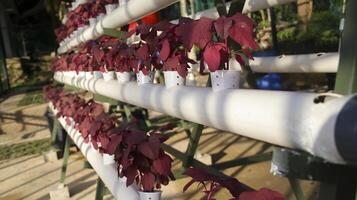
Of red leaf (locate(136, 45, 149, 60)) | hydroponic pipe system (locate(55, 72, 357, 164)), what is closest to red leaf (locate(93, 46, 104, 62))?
red leaf (locate(136, 45, 149, 60))

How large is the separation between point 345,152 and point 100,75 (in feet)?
8.88

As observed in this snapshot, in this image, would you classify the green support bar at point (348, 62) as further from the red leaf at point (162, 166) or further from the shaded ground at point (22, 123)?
the shaded ground at point (22, 123)

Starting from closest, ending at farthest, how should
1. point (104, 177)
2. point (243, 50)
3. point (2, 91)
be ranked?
point (243, 50) → point (104, 177) → point (2, 91)

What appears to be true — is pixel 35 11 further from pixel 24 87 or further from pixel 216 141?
pixel 216 141

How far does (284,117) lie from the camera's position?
Result: 3.24 feet

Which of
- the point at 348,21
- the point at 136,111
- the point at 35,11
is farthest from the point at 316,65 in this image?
the point at 35,11

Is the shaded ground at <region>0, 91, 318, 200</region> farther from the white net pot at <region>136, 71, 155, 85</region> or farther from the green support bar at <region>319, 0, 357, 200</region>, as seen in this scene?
the green support bar at <region>319, 0, 357, 200</region>

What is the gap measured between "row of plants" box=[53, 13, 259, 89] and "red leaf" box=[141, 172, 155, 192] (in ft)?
1.42

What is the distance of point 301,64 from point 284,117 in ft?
7.01

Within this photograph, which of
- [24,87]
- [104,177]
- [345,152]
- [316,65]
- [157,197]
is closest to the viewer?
[345,152]

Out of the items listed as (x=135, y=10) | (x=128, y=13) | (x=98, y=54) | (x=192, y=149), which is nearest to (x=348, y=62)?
(x=135, y=10)

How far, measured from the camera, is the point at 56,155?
654cm

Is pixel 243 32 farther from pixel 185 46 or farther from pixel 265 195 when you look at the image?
pixel 265 195

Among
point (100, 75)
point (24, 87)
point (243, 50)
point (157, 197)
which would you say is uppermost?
point (243, 50)
